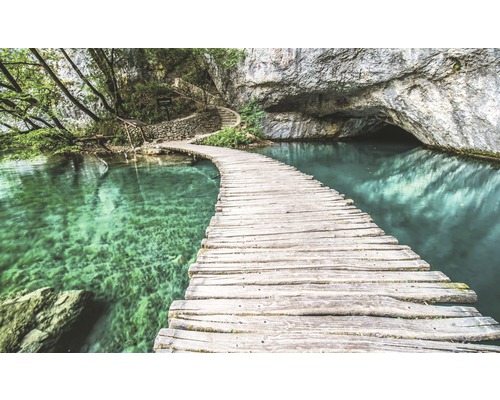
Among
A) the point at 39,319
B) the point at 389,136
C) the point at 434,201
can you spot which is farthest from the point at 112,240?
the point at 389,136

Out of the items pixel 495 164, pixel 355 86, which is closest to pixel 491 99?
pixel 495 164

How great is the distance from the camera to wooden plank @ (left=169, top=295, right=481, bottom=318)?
2.22 metres

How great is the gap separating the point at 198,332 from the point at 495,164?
Answer: 14052mm

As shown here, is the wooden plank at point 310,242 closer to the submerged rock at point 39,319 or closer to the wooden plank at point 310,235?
the wooden plank at point 310,235

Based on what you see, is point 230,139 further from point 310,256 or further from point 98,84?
point 310,256

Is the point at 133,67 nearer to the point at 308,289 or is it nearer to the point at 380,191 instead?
the point at 380,191

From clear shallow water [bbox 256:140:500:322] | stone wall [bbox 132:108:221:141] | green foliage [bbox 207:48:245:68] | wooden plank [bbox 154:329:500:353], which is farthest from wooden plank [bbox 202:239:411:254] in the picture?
green foliage [bbox 207:48:245:68]

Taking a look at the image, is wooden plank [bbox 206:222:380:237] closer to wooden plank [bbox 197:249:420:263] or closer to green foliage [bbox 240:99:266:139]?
wooden plank [bbox 197:249:420:263]

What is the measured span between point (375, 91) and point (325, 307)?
15073mm

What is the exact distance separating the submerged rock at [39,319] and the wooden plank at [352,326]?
2801 mm

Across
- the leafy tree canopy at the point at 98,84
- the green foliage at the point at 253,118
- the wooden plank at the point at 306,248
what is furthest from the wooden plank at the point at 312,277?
the green foliage at the point at 253,118

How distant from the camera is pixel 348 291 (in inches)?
98.3

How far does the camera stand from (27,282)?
16.4 feet

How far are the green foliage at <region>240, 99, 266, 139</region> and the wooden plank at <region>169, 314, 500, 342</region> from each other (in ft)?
55.6
